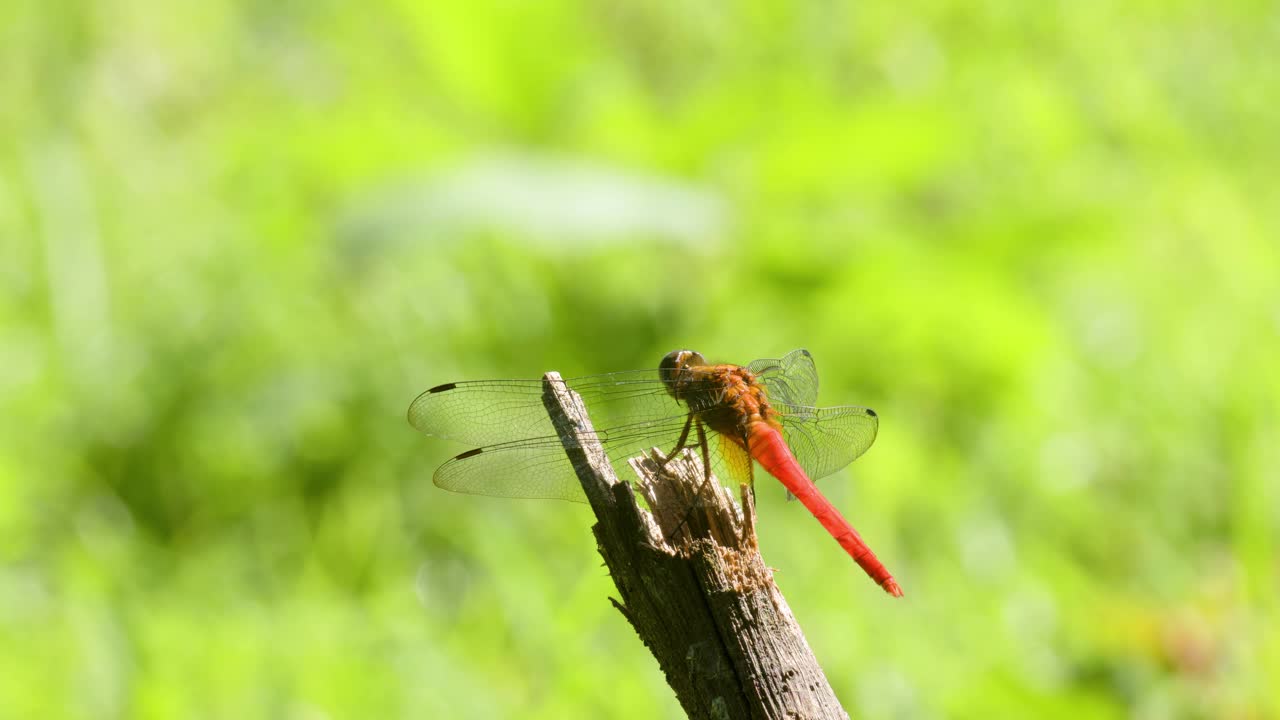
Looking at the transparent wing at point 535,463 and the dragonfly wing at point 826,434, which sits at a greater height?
the transparent wing at point 535,463

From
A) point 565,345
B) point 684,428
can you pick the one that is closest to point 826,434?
point 684,428

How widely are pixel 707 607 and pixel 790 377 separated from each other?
2.58ft

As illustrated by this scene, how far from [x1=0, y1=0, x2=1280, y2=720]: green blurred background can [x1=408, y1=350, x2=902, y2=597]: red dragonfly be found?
64 cm

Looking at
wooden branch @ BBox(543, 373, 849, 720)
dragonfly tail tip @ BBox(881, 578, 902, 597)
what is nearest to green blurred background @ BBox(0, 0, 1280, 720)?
dragonfly tail tip @ BBox(881, 578, 902, 597)

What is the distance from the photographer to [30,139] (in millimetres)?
3518

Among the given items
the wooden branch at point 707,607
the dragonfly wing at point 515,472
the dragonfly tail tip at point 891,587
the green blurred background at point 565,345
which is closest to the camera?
the wooden branch at point 707,607

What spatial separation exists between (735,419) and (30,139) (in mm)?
3043

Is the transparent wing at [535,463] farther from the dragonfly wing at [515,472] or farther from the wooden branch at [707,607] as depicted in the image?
the wooden branch at [707,607]

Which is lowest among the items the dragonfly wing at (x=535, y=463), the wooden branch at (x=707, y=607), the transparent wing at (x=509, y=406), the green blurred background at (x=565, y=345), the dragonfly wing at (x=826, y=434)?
the wooden branch at (x=707, y=607)

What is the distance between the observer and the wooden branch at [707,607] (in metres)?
0.87

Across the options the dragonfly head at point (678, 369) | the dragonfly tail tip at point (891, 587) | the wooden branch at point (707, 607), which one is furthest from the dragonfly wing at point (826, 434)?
the wooden branch at point (707, 607)

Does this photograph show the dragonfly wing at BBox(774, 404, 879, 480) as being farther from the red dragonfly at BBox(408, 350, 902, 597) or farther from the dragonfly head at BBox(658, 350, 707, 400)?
the dragonfly head at BBox(658, 350, 707, 400)

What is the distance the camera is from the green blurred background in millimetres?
2201

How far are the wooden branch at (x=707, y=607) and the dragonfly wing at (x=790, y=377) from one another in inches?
22.2
